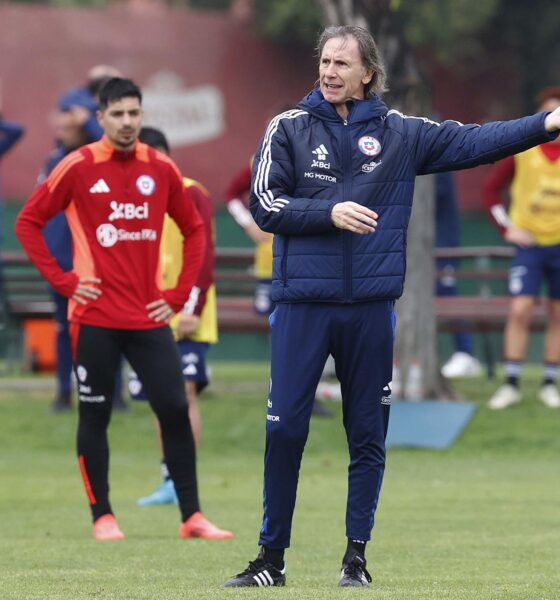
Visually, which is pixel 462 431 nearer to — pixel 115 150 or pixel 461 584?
pixel 115 150

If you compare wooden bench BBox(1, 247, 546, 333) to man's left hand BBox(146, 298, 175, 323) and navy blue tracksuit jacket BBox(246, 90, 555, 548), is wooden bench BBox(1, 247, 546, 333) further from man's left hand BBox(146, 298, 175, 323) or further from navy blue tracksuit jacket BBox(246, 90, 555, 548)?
navy blue tracksuit jacket BBox(246, 90, 555, 548)

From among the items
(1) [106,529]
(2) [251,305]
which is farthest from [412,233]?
(1) [106,529]

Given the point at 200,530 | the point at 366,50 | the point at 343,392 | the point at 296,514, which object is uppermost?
the point at 366,50

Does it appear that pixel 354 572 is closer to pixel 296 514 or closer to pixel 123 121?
pixel 123 121

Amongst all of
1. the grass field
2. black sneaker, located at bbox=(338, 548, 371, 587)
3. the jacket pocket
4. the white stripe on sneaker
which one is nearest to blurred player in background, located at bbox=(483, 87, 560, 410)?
the grass field

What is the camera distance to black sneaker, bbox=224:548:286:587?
667cm

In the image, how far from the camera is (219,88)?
32.6 metres

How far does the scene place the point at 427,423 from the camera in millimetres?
14016

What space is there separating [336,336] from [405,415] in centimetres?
740

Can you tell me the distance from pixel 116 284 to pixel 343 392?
2300mm

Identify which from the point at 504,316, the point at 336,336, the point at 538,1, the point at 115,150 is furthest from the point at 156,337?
the point at 538,1

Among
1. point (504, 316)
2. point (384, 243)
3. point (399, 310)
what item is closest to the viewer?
point (384, 243)

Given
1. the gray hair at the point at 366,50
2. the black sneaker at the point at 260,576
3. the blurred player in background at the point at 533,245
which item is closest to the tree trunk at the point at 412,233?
the blurred player in background at the point at 533,245

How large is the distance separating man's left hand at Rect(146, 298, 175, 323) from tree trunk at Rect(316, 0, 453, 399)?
19.8 feet
